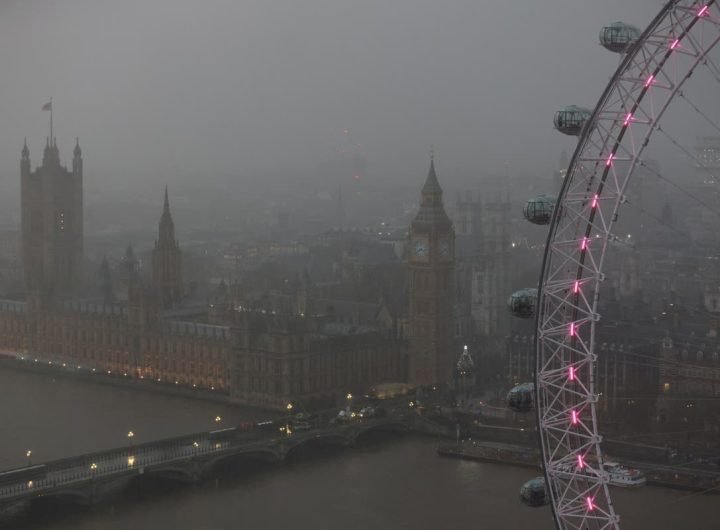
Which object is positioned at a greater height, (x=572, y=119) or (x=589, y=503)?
(x=572, y=119)

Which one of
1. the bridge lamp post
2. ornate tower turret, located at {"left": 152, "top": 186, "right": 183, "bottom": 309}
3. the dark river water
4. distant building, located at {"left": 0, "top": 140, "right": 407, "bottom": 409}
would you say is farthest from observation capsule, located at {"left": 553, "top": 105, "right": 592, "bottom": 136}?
ornate tower turret, located at {"left": 152, "top": 186, "right": 183, "bottom": 309}

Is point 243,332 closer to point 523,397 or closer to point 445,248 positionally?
point 445,248

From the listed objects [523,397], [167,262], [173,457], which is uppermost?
[167,262]

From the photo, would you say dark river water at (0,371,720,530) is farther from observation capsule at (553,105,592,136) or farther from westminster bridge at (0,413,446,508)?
observation capsule at (553,105,592,136)

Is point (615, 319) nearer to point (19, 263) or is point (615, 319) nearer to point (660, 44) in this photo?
point (660, 44)

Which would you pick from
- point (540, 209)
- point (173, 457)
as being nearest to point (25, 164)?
point (173, 457)

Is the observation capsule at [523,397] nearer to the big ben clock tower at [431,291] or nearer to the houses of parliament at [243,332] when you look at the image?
the houses of parliament at [243,332]
